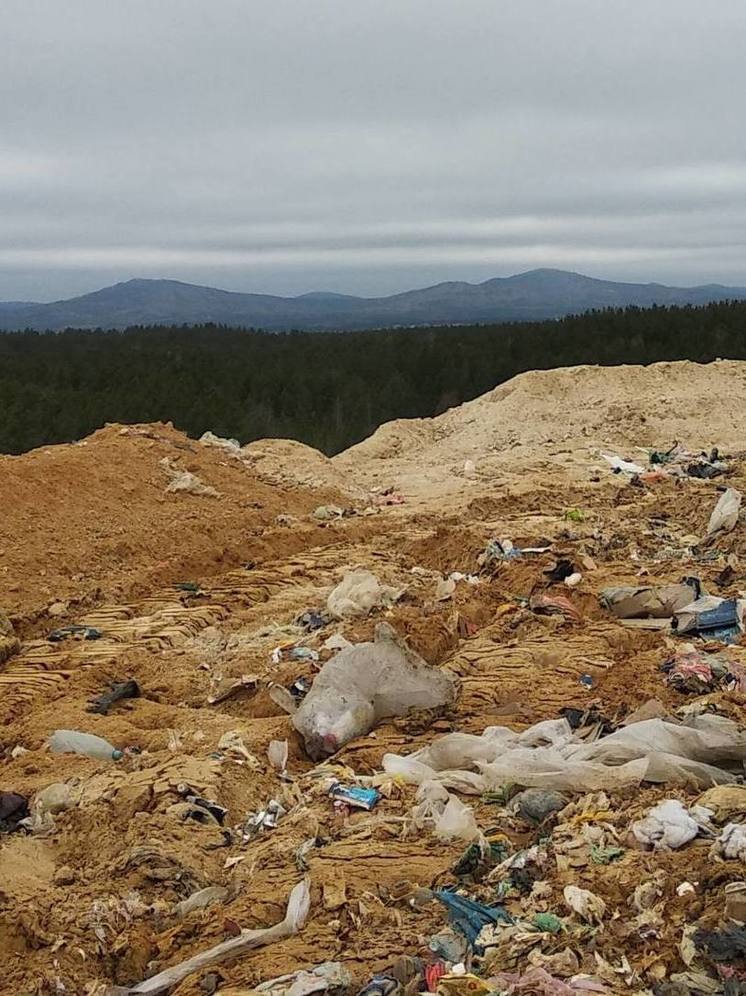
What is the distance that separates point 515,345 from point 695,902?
2841 cm

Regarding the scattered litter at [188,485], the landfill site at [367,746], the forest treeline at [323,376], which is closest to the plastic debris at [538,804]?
the landfill site at [367,746]

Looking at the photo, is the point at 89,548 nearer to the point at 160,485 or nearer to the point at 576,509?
the point at 160,485

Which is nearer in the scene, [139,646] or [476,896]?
[476,896]

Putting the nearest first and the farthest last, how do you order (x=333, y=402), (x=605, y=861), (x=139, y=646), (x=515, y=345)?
(x=605, y=861) → (x=139, y=646) → (x=333, y=402) → (x=515, y=345)

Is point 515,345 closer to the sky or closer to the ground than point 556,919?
closer to the sky

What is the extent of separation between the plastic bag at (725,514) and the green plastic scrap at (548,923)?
570 centimetres

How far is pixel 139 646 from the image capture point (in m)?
6.52

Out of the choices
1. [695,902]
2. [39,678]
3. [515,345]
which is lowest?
[39,678]

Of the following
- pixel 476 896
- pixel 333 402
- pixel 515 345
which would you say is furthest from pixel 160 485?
pixel 515 345

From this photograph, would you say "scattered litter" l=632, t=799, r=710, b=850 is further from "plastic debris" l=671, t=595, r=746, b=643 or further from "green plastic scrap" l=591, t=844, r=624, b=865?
"plastic debris" l=671, t=595, r=746, b=643

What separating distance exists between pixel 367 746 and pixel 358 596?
7.74 feet

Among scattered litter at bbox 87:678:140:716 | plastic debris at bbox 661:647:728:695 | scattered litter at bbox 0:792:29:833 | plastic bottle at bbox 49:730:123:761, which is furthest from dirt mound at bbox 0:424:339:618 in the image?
plastic debris at bbox 661:647:728:695

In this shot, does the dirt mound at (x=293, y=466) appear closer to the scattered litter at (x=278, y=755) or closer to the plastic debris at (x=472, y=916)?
the scattered litter at (x=278, y=755)

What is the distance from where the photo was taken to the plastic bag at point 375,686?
4773mm
